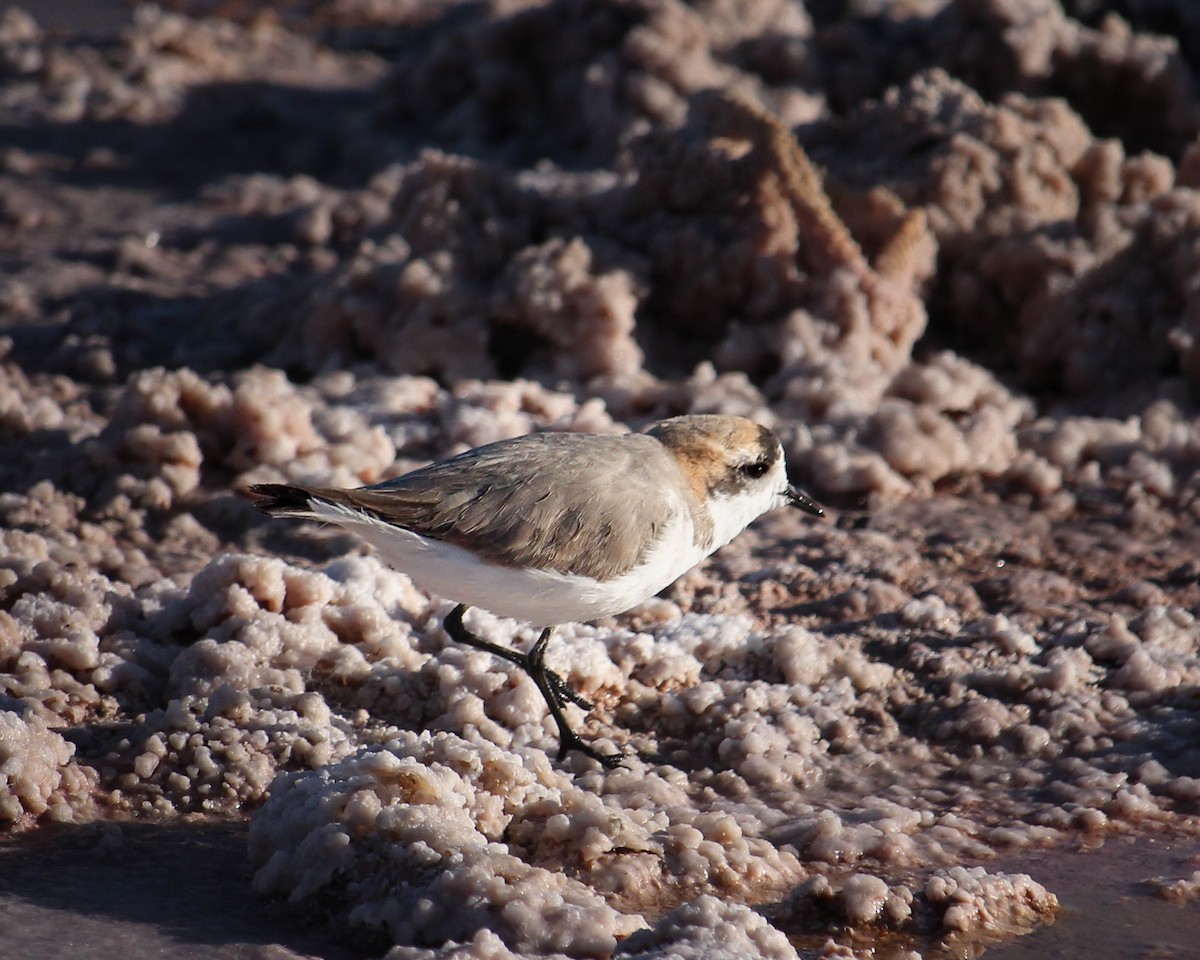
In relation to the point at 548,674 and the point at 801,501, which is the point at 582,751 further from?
the point at 801,501

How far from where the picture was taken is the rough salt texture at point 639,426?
353 centimetres

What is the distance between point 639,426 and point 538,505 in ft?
7.44

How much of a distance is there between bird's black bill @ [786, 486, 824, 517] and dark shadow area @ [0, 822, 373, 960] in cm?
195

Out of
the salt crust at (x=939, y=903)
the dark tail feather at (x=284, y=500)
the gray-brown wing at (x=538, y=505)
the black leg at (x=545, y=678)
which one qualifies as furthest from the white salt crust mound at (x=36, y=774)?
the salt crust at (x=939, y=903)

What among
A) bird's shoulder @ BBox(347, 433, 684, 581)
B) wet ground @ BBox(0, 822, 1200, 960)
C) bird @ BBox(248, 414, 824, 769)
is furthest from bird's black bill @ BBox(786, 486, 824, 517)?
wet ground @ BBox(0, 822, 1200, 960)

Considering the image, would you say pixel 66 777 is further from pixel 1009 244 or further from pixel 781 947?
pixel 1009 244

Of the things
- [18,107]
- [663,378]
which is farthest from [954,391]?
[18,107]

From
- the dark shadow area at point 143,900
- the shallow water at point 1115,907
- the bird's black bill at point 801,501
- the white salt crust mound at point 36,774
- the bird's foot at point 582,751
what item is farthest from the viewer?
the bird's black bill at point 801,501

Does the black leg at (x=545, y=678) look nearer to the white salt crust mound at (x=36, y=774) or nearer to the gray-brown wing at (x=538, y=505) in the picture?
the gray-brown wing at (x=538, y=505)

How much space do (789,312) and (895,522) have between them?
129 cm

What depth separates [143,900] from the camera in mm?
3217

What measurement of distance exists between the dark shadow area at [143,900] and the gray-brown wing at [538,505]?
940 millimetres

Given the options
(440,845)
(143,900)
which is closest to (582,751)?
(440,845)

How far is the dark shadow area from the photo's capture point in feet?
9.88
